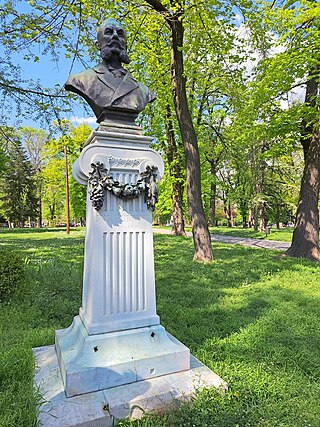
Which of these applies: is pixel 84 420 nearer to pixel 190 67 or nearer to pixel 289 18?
pixel 289 18

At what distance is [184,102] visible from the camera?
9062mm

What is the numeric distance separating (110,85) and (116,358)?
2623mm

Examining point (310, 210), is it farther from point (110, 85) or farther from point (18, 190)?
point (18, 190)

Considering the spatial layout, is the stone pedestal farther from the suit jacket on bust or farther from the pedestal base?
the suit jacket on bust

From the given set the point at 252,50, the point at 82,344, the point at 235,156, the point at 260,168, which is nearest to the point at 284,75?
the point at 252,50

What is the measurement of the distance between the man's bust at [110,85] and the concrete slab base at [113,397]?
2531 millimetres

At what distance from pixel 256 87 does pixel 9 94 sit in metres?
7.08

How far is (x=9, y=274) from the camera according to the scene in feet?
17.9

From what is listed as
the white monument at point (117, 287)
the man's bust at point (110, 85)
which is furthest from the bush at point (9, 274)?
the man's bust at point (110, 85)

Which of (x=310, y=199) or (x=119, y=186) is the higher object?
(x=310, y=199)

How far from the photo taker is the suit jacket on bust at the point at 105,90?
308 cm

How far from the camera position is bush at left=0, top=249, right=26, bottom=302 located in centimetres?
533

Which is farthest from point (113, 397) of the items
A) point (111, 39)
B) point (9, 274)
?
point (9, 274)

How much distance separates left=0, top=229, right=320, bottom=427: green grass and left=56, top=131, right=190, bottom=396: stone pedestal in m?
0.45
